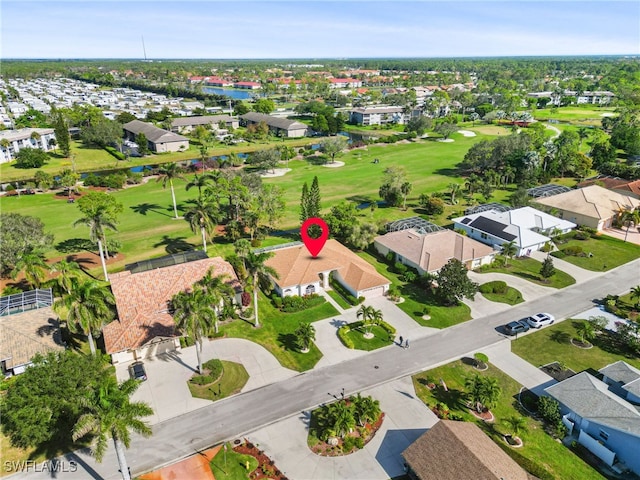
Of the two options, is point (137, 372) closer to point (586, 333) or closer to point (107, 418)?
point (107, 418)

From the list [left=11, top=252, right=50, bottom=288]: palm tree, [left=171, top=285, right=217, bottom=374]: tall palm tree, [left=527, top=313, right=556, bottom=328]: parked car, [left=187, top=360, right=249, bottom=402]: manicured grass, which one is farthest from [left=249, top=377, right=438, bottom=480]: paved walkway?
[left=11, top=252, right=50, bottom=288]: palm tree

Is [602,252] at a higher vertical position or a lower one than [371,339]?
higher

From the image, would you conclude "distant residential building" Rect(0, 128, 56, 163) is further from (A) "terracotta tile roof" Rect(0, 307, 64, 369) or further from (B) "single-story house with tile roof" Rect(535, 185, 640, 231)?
(B) "single-story house with tile roof" Rect(535, 185, 640, 231)

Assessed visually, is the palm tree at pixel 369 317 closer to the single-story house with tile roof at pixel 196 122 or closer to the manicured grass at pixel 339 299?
the manicured grass at pixel 339 299

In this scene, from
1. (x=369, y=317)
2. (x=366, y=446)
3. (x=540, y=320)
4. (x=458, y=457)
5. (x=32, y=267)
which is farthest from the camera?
(x=540, y=320)

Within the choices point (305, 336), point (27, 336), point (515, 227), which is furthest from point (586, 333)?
point (27, 336)

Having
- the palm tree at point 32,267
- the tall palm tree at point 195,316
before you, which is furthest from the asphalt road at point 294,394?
the palm tree at point 32,267
